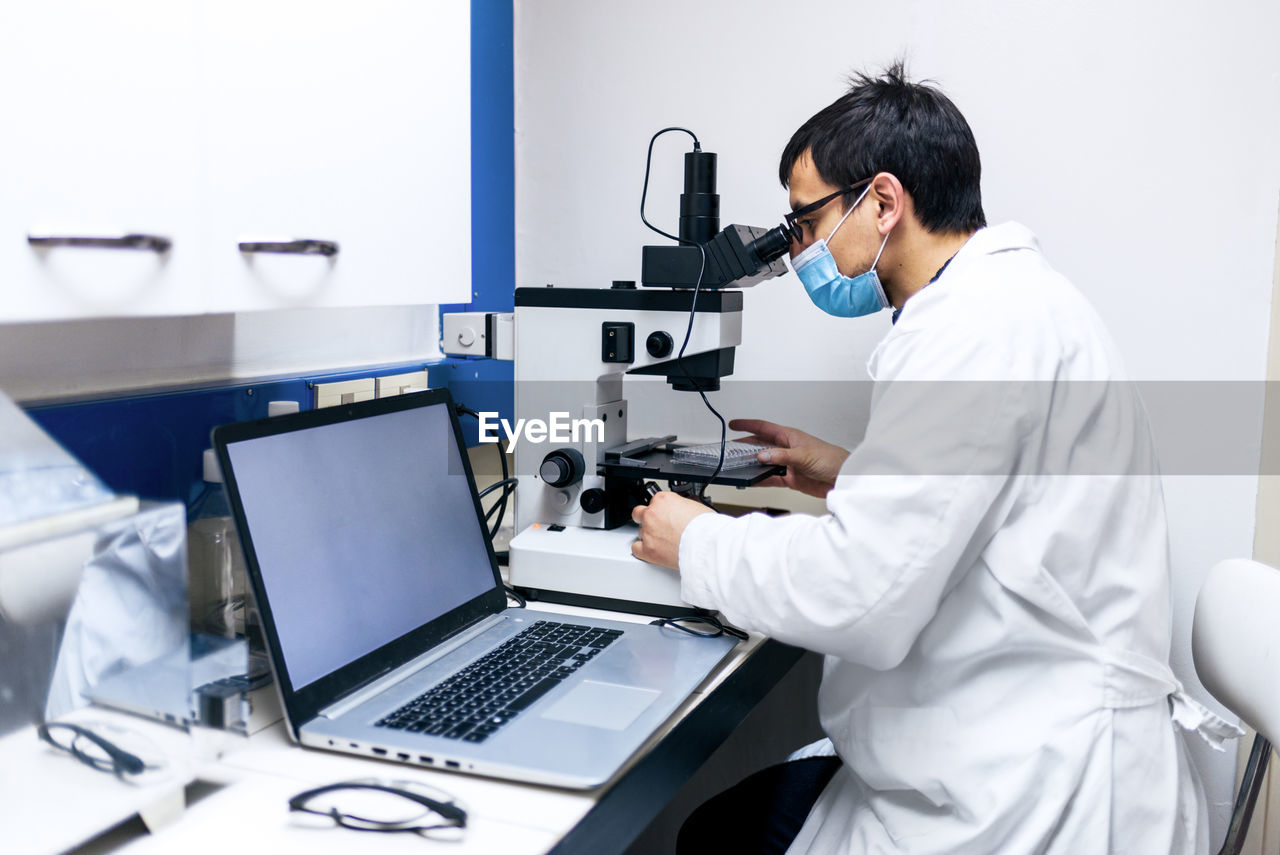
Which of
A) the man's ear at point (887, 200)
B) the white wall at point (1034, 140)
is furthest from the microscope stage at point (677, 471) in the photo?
the white wall at point (1034, 140)

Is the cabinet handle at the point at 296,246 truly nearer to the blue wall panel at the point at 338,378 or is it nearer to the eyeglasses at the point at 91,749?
the blue wall panel at the point at 338,378

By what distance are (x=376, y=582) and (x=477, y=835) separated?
397 millimetres

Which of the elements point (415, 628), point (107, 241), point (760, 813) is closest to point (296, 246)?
point (107, 241)

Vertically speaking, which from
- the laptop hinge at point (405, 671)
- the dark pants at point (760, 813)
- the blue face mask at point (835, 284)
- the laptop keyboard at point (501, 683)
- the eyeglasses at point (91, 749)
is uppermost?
the blue face mask at point (835, 284)

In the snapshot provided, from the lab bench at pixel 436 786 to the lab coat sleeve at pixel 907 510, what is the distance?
0.50 ft

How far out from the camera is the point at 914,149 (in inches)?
48.6

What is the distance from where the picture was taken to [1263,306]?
58.9 inches

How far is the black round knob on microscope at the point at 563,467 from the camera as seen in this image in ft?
4.47

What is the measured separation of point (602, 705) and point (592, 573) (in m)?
0.32

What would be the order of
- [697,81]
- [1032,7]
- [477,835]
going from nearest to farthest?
[477,835] → [1032,7] → [697,81]

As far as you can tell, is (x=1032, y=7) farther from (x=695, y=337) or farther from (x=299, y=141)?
(x=299, y=141)

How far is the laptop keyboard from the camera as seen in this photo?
963 millimetres

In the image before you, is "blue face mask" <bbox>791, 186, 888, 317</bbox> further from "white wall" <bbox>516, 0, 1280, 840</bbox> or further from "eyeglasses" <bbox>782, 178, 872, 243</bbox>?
"white wall" <bbox>516, 0, 1280, 840</bbox>

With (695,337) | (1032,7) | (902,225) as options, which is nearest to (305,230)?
(695,337)
